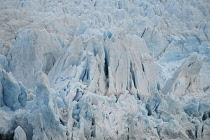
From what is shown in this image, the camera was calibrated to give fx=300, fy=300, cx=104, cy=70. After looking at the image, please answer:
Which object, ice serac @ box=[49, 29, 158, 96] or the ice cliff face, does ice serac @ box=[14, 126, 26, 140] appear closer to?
the ice cliff face

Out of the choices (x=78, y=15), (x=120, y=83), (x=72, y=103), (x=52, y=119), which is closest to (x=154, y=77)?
(x=120, y=83)

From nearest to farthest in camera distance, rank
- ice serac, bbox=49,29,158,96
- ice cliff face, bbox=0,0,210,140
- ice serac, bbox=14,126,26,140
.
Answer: ice serac, bbox=14,126,26,140 < ice cliff face, bbox=0,0,210,140 < ice serac, bbox=49,29,158,96

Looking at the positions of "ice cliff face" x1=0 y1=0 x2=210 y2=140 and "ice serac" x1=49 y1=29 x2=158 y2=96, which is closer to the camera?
"ice cliff face" x1=0 y1=0 x2=210 y2=140

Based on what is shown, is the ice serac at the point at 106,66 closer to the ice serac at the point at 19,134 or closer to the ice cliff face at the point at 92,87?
the ice cliff face at the point at 92,87

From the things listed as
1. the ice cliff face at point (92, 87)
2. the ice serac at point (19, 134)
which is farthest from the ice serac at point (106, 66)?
the ice serac at point (19, 134)

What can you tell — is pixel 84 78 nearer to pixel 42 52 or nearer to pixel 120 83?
pixel 120 83

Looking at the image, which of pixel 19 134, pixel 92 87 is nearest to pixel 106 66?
pixel 92 87

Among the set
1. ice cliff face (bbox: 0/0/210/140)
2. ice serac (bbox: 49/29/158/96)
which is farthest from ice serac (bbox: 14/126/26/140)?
ice serac (bbox: 49/29/158/96)

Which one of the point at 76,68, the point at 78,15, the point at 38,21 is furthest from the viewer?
the point at 78,15

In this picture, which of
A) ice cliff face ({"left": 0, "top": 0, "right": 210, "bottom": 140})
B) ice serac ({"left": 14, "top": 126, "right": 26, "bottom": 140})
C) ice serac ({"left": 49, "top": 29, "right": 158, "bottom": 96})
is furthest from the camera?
ice serac ({"left": 49, "top": 29, "right": 158, "bottom": 96})

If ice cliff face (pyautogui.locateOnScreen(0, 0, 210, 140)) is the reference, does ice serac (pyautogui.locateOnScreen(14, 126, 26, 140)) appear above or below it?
above
